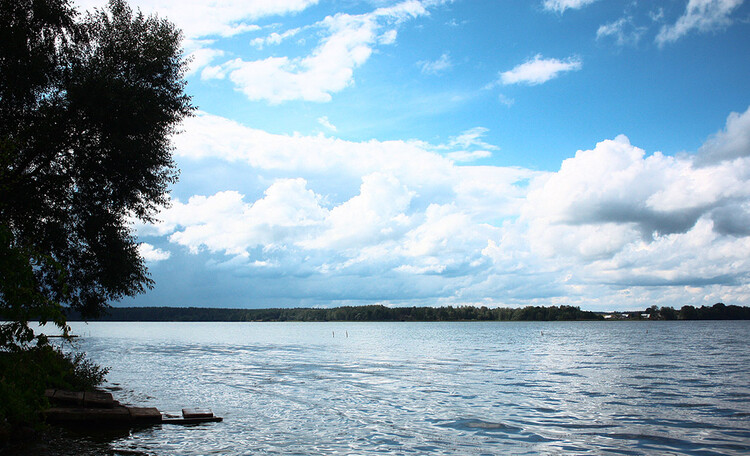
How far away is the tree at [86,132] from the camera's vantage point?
22.7 metres

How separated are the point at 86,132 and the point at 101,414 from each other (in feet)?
40.9

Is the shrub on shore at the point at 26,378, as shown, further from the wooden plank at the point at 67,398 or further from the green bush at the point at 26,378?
the wooden plank at the point at 67,398

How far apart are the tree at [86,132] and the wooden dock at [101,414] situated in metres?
4.54

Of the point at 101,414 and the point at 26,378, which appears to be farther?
the point at 101,414

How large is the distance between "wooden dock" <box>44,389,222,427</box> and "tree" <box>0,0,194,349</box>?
4.54 m

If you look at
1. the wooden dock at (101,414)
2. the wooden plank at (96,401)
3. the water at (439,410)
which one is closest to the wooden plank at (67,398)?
the wooden dock at (101,414)

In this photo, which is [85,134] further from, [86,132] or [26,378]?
[26,378]

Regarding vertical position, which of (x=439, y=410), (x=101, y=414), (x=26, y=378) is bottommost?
(x=439, y=410)

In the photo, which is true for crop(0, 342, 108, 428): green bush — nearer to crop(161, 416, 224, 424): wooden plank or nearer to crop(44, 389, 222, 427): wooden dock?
crop(44, 389, 222, 427): wooden dock

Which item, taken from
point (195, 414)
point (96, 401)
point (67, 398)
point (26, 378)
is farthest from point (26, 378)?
point (67, 398)

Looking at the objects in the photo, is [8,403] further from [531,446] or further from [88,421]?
[531,446]

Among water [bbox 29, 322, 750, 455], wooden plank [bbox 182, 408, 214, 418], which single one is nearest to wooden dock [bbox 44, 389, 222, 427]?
wooden plank [bbox 182, 408, 214, 418]

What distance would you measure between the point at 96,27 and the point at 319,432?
2153 centimetres

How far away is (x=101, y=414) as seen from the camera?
2022 centimetres
